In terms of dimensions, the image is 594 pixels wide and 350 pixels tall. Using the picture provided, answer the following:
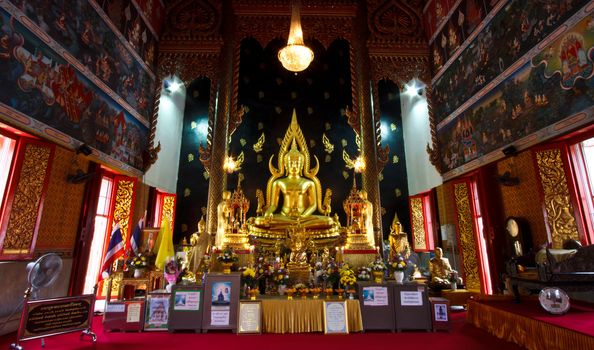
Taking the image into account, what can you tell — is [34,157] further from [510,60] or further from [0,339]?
[510,60]

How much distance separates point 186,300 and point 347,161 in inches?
249

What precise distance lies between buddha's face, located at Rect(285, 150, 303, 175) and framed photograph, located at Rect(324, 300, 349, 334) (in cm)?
511

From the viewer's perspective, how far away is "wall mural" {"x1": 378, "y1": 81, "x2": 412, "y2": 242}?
30.8 ft

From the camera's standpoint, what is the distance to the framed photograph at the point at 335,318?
13.4 ft

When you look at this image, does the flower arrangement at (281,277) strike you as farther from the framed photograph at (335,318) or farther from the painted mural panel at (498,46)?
the painted mural panel at (498,46)

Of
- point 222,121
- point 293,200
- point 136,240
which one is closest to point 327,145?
point 293,200

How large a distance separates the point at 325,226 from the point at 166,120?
19.7 feet

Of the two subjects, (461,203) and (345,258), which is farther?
(461,203)

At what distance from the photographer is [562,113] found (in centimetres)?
508

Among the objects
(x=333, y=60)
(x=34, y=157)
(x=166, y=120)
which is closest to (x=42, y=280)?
(x=34, y=157)

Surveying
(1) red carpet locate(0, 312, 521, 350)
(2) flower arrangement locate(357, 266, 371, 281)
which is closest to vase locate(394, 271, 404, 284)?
(2) flower arrangement locate(357, 266, 371, 281)

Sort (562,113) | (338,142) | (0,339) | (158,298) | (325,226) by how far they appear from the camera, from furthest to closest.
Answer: (338,142) < (325,226) < (562,113) < (158,298) < (0,339)

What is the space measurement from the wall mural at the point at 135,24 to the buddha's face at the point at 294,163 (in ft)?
16.0

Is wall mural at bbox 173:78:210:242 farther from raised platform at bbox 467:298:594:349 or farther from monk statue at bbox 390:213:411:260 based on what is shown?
raised platform at bbox 467:298:594:349
